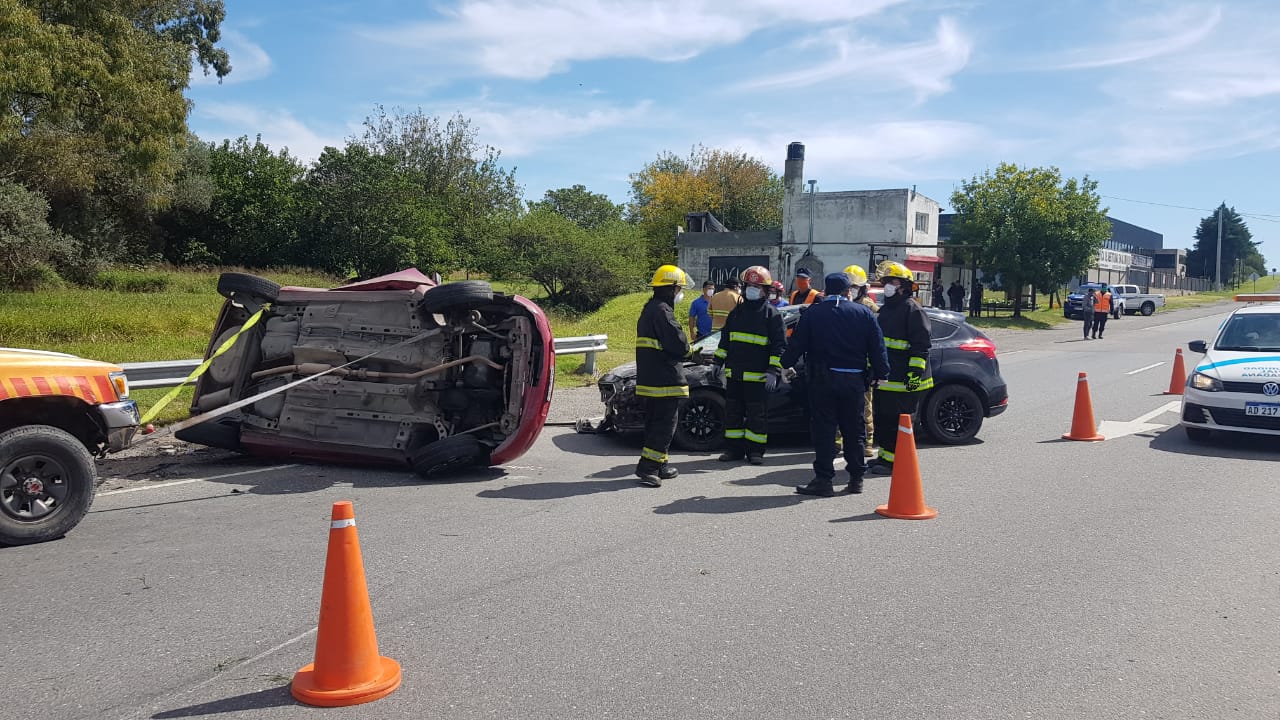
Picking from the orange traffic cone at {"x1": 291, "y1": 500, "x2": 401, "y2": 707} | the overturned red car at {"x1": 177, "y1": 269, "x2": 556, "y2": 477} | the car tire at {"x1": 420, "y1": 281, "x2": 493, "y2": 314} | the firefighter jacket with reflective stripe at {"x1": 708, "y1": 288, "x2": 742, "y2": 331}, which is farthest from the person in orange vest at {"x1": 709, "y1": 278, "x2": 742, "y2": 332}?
the orange traffic cone at {"x1": 291, "y1": 500, "x2": 401, "y2": 707}

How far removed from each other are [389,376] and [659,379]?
2378 mm

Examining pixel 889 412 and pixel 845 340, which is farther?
pixel 889 412

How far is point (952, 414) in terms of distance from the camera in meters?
9.91

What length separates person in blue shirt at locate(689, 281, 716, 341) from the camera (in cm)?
1245

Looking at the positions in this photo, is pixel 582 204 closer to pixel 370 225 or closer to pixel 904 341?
pixel 370 225

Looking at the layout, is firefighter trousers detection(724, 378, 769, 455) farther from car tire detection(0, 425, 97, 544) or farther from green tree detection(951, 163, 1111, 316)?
green tree detection(951, 163, 1111, 316)

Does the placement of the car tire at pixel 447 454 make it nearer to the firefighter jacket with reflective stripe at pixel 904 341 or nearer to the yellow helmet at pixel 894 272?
the firefighter jacket with reflective stripe at pixel 904 341

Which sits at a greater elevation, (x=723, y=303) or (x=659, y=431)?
(x=723, y=303)

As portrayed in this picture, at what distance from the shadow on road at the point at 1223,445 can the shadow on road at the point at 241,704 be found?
9.02m

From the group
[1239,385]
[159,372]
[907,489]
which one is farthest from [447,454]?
[1239,385]

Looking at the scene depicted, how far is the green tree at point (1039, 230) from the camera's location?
3756 cm

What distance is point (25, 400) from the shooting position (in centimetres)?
598

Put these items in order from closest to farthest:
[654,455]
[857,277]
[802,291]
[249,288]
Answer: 1. [654,455]
2. [249,288]
3. [857,277]
4. [802,291]

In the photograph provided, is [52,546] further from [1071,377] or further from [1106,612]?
[1071,377]
